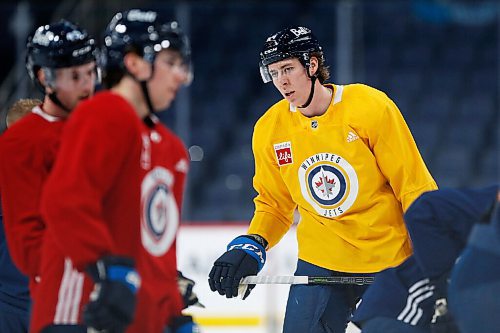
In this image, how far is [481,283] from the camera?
6.86 ft

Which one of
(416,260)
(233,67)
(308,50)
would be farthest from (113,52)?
(233,67)

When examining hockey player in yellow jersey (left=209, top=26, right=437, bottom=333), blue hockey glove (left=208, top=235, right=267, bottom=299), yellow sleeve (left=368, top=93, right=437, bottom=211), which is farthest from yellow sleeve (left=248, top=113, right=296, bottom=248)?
yellow sleeve (left=368, top=93, right=437, bottom=211)

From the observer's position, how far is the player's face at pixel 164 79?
2.10 metres

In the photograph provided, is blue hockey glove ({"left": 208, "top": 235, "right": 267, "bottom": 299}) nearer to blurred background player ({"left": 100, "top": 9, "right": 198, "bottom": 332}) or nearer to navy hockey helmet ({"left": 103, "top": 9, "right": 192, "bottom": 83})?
blurred background player ({"left": 100, "top": 9, "right": 198, "bottom": 332})

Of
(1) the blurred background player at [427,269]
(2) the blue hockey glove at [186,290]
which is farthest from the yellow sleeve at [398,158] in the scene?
(2) the blue hockey glove at [186,290]

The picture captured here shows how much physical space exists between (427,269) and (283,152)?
1007mm

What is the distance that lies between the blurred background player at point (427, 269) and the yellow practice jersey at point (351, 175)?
0.65 m

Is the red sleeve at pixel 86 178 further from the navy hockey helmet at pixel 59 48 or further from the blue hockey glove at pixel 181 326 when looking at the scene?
the navy hockey helmet at pixel 59 48

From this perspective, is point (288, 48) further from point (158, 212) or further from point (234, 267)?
point (158, 212)

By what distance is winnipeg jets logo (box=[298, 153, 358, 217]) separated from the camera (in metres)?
3.10

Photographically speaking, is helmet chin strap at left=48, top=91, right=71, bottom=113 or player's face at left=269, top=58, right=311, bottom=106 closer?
helmet chin strap at left=48, top=91, right=71, bottom=113

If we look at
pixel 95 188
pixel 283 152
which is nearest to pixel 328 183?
pixel 283 152

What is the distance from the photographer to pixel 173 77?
2.11 meters

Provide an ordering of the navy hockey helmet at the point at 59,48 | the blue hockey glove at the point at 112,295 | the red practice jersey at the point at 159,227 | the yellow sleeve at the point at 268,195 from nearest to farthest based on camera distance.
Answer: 1. the blue hockey glove at the point at 112,295
2. the red practice jersey at the point at 159,227
3. the navy hockey helmet at the point at 59,48
4. the yellow sleeve at the point at 268,195
